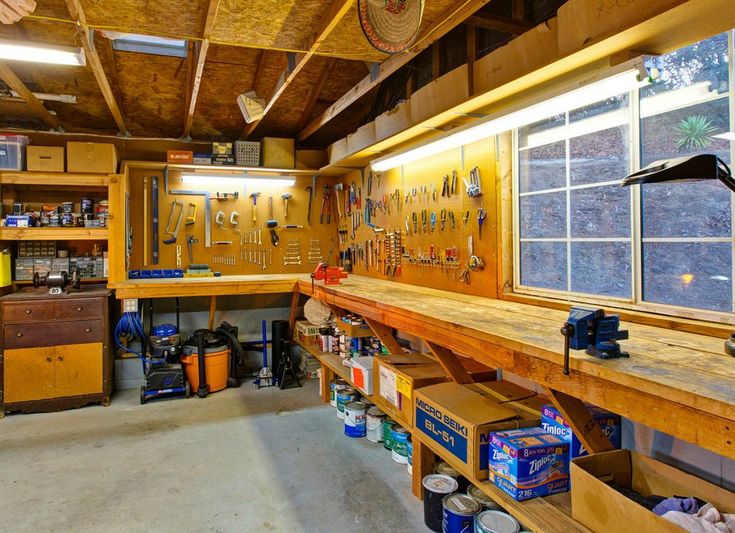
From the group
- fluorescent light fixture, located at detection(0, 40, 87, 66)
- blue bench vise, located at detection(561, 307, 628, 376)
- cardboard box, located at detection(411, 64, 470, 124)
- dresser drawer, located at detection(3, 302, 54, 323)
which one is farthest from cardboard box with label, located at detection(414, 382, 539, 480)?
dresser drawer, located at detection(3, 302, 54, 323)

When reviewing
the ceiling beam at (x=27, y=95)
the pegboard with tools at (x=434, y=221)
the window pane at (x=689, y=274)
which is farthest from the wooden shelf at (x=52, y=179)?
the window pane at (x=689, y=274)

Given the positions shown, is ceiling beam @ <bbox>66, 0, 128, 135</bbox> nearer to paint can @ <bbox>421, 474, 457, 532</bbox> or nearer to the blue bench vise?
the blue bench vise

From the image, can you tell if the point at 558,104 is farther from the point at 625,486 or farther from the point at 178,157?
the point at 178,157

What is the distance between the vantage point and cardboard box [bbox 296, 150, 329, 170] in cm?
504

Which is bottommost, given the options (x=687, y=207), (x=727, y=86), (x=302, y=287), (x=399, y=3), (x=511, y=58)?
(x=302, y=287)

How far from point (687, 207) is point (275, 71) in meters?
3.21

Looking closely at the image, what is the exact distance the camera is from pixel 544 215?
2.52 meters

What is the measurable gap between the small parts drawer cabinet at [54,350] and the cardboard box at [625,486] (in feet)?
12.9

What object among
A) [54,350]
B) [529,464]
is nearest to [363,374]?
[529,464]

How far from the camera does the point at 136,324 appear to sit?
168 inches

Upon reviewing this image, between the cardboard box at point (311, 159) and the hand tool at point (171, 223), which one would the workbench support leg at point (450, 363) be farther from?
the hand tool at point (171, 223)

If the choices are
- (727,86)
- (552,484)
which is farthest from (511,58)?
(552,484)

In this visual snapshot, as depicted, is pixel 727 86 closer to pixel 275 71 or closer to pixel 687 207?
pixel 687 207

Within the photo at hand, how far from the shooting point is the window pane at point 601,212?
6.79 feet
